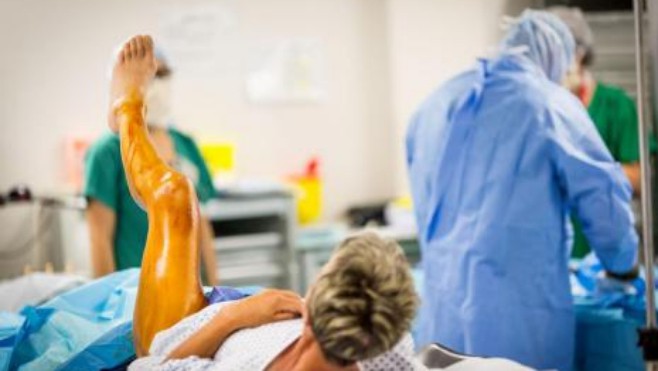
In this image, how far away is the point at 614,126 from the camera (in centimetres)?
269

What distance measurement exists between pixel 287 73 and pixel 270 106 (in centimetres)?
19

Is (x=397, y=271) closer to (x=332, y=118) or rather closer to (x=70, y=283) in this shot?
(x=70, y=283)

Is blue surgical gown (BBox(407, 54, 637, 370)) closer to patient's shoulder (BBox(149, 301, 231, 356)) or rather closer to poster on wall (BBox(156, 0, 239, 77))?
patient's shoulder (BBox(149, 301, 231, 356))

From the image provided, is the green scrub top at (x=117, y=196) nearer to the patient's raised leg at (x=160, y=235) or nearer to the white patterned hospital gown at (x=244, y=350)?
the patient's raised leg at (x=160, y=235)

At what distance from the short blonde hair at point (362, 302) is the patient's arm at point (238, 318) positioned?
0.67 ft

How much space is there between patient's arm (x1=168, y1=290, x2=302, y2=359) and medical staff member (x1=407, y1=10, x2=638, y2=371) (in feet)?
2.74

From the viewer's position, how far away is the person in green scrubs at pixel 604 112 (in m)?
2.61

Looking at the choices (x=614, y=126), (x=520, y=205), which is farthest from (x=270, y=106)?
(x=520, y=205)

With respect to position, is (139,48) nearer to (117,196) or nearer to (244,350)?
(244,350)

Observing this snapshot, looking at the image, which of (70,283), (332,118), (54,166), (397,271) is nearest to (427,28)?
(332,118)

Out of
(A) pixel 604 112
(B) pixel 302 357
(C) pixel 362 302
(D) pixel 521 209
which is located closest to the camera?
(C) pixel 362 302

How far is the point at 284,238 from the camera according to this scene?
3.66 m

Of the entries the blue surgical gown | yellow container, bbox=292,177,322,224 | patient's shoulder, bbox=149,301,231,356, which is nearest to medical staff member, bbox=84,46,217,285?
the blue surgical gown

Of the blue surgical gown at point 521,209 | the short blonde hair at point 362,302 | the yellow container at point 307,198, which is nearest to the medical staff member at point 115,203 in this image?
the blue surgical gown at point 521,209
